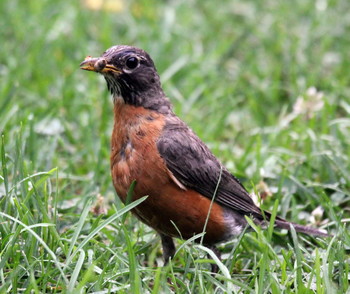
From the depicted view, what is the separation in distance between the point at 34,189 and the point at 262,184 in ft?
6.24

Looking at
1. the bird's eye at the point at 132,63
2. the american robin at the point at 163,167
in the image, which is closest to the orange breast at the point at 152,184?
the american robin at the point at 163,167

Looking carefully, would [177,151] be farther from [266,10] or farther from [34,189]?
[266,10]

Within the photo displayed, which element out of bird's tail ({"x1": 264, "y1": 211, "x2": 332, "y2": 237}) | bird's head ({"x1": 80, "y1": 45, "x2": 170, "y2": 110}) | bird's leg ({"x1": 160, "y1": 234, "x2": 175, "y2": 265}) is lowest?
bird's leg ({"x1": 160, "y1": 234, "x2": 175, "y2": 265})

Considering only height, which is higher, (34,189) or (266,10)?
(266,10)

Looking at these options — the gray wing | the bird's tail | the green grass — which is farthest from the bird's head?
the bird's tail

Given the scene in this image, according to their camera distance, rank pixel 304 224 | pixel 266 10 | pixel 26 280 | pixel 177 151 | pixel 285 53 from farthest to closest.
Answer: pixel 266 10 < pixel 285 53 < pixel 304 224 < pixel 177 151 < pixel 26 280

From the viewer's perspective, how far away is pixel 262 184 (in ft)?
17.8

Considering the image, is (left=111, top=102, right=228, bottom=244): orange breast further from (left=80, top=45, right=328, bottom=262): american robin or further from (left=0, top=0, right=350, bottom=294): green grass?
(left=0, top=0, right=350, bottom=294): green grass

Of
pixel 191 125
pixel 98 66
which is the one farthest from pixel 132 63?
pixel 191 125

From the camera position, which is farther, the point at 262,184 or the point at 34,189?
the point at 262,184


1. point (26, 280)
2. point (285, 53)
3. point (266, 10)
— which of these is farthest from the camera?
point (266, 10)

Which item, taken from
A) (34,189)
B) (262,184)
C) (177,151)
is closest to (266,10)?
(262,184)

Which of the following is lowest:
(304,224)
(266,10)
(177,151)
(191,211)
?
(304,224)

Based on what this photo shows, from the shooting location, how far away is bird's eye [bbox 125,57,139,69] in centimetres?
470
